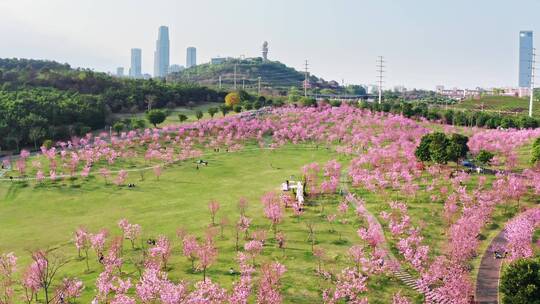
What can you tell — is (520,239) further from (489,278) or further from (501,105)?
(501,105)

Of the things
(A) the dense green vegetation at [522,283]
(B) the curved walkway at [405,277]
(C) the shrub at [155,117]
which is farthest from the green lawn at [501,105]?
(A) the dense green vegetation at [522,283]

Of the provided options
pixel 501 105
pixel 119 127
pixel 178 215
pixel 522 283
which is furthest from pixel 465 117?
pixel 522 283

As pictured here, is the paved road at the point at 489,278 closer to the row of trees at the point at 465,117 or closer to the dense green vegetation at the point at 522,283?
the dense green vegetation at the point at 522,283

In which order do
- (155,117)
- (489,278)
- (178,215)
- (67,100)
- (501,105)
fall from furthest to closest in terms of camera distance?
(501,105) < (67,100) < (155,117) < (178,215) < (489,278)

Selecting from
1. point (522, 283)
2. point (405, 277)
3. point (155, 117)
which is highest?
point (155, 117)

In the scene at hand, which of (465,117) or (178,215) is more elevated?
(465,117)

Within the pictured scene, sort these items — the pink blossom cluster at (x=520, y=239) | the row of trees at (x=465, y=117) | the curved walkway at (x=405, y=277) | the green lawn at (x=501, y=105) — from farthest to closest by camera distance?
1. the green lawn at (x=501, y=105)
2. the row of trees at (x=465, y=117)
3. the pink blossom cluster at (x=520, y=239)
4. the curved walkway at (x=405, y=277)

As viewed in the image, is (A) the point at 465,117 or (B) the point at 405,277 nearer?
(B) the point at 405,277
